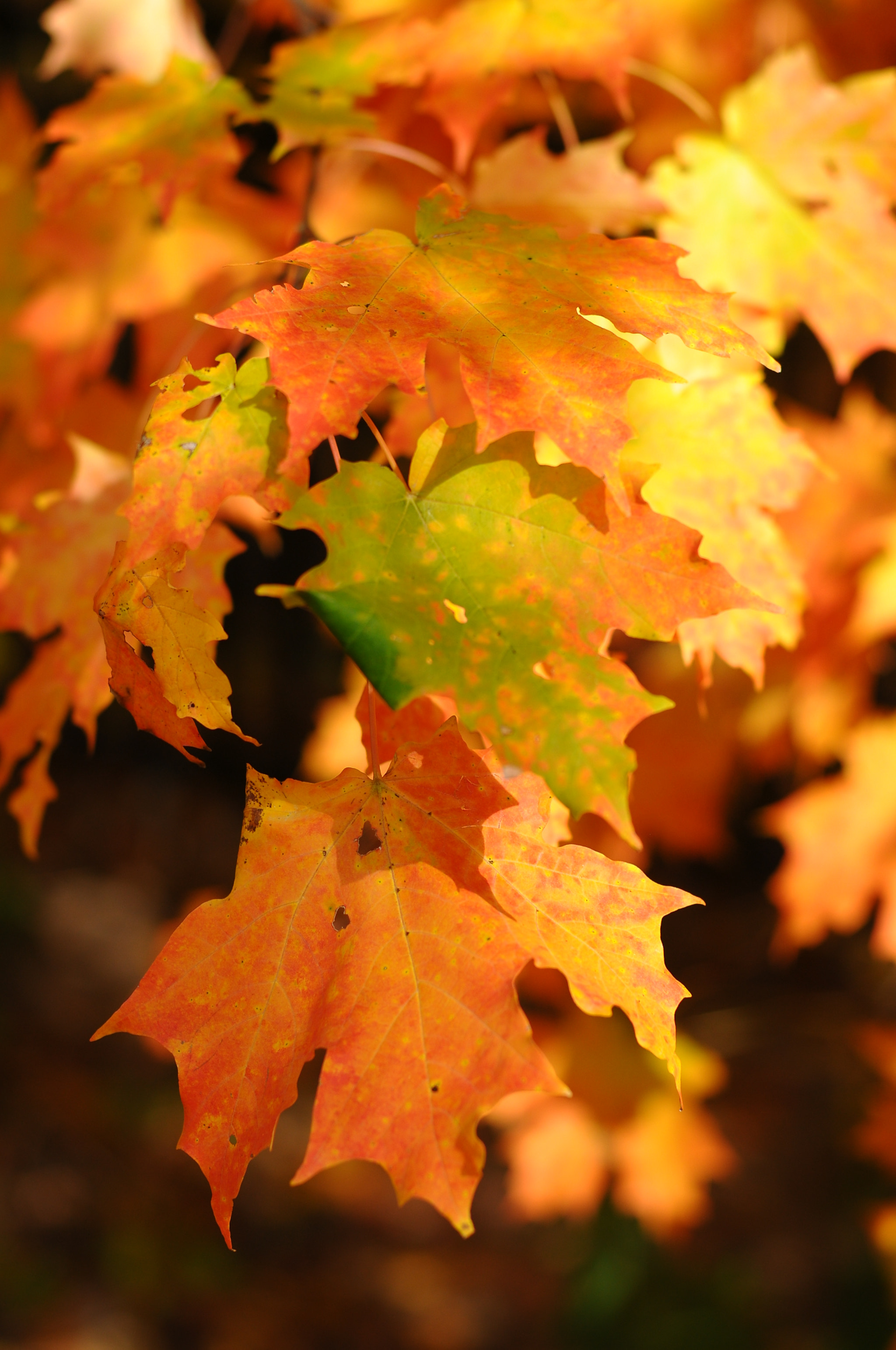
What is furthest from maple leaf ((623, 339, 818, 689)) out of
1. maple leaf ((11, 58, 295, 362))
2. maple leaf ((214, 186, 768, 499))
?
maple leaf ((11, 58, 295, 362))

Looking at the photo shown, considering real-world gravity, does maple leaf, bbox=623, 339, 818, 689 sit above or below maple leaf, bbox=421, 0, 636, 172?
below

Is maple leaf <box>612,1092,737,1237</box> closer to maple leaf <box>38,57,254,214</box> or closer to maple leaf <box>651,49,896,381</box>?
maple leaf <box>651,49,896,381</box>

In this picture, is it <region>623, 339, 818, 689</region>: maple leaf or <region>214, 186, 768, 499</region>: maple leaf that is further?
<region>623, 339, 818, 689</region>: maple leaf

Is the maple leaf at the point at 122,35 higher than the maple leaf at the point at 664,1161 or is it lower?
higher

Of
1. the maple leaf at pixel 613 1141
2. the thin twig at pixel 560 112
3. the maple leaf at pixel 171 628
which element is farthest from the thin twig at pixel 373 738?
the maple leaf at pixel 613 1141

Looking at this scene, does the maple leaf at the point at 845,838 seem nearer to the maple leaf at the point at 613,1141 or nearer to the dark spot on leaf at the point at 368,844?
the maple leaf at the point at 613,1141

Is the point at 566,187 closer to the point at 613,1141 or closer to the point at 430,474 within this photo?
the point at 430,474

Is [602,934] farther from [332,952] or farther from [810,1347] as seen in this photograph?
[810,1347]
